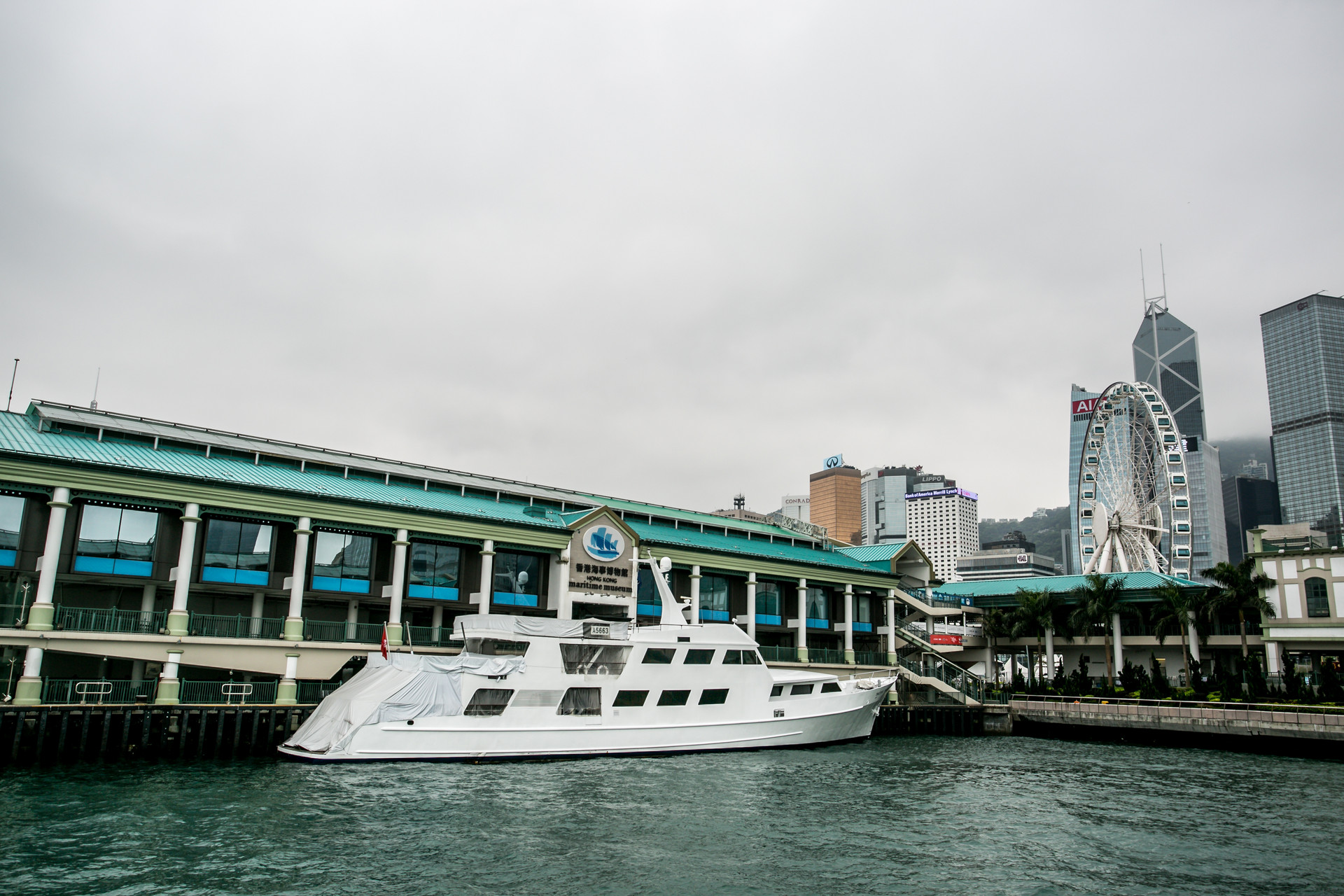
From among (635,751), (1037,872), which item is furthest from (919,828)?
(635,751)

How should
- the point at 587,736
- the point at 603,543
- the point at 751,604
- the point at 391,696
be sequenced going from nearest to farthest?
the point at 391,696, the point at 587,736, the point at 603,543, the point at 751,604

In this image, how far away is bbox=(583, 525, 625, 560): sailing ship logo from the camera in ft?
161

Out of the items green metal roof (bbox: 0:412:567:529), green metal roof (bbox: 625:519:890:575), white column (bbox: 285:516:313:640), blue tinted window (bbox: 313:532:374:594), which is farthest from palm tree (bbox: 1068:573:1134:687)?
white column (bbox: 285:516:313:640)

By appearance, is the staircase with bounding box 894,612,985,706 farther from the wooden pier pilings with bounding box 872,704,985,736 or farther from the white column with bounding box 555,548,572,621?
the white column with bounding box 555,548,572,621

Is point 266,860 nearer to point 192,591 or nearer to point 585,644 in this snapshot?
point 585,644

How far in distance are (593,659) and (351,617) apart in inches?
566

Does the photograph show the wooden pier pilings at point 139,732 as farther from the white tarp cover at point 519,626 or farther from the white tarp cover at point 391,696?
the white tarp cover at point 519,626

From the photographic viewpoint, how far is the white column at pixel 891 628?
6347 centimetres

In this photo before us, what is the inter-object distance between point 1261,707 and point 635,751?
1359 inches

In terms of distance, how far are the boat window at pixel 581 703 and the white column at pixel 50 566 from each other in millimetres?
19309

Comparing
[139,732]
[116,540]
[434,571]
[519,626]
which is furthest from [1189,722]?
[116,540]

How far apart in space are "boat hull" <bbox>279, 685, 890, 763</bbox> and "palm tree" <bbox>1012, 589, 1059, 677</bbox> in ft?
99.4

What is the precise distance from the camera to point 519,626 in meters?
35.7

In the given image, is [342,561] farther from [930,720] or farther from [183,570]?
[930,720]
